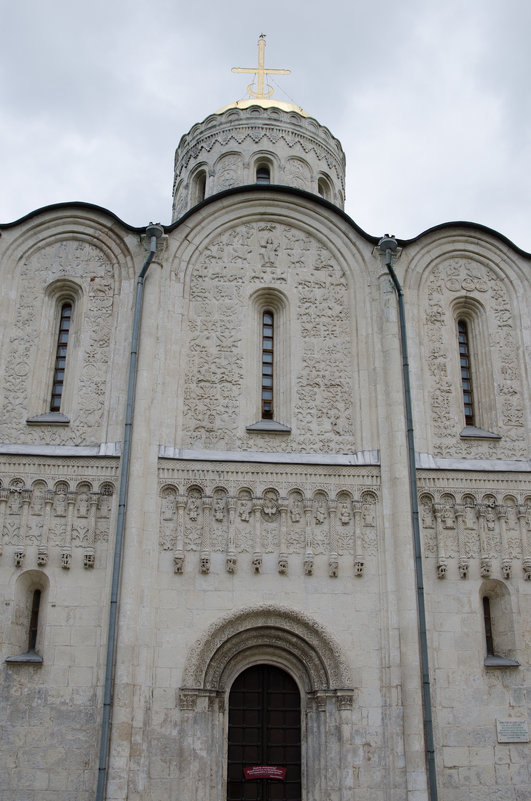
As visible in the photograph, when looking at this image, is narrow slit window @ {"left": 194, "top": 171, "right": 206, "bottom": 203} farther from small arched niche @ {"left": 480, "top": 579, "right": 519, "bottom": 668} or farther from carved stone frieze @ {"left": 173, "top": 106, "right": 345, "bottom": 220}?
small arched niche @ {"left": 480, "top": 579, "right": 519, "bottom": 668}

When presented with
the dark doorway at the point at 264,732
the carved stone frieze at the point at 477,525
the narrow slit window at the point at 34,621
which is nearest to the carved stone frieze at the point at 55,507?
the narrow slit window at the point at 34,621

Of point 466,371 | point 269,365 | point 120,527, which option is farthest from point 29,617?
point 466,371

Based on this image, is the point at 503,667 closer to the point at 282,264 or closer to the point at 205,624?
the point at 205,624

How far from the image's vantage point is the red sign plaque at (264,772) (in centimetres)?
1112

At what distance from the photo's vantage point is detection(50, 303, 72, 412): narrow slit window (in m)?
13.2

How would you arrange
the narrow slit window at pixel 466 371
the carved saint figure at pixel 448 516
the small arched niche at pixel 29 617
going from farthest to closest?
1. the narrow slit window at pixel 466 371
2. the carved saint figure at pixel 448 516
3. the small arched niche at pixel 29 617

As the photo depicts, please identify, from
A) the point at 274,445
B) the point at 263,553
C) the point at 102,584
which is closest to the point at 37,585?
the point at 102,584

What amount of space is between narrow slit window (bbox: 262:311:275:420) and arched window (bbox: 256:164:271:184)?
16.6 ft

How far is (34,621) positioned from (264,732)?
375cm

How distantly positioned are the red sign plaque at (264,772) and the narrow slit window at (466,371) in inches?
249

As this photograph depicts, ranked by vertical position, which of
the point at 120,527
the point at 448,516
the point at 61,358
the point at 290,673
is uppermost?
the point at 61,358

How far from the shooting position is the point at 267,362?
13727 millimetres

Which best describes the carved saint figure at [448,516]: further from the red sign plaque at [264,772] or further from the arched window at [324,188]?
the arched window at [324,188]

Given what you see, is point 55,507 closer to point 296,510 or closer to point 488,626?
point 296,510
